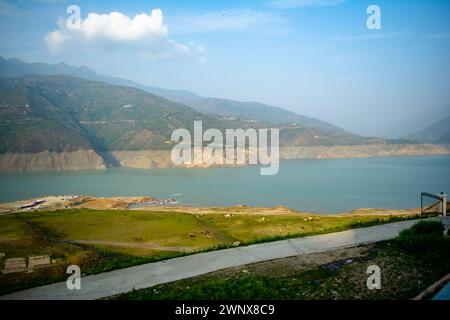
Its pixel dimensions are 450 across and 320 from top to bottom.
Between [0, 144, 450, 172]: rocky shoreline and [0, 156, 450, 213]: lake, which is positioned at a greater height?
[0, 144, 450, 172]: rocky shoreline

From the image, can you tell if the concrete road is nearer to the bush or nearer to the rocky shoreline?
the bush

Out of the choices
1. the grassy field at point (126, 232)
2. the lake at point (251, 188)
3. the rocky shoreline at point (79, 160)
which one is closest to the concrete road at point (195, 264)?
the grassy field at point (126, 232)

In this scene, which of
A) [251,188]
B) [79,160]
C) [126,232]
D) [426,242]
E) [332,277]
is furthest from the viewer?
[79,160]


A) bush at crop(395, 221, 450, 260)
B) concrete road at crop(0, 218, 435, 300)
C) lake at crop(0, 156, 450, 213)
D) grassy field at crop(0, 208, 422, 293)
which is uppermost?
bush at crop(395, 221, 450, 260)

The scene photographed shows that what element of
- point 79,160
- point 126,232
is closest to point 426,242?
point 126,232

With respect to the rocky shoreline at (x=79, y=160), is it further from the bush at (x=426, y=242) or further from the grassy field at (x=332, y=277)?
the grassy field at (x=332, y=277)

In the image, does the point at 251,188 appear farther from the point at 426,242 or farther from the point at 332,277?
the point at 332,277

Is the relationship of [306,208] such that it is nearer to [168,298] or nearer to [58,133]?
[168,298]

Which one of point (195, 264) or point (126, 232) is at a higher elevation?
point (195, 264)

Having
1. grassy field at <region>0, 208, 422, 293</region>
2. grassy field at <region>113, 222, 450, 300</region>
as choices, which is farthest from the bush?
grassy field at <region>0, 208, 422, 293</region>
